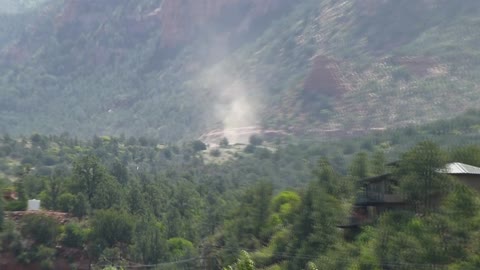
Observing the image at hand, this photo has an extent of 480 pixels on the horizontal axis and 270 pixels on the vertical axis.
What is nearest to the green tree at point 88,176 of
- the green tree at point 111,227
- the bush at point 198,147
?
the green tree at point 111,227

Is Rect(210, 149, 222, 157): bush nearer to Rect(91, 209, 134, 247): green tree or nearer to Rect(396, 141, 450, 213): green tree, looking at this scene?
Rect(91, 209, 134, 247): green tree

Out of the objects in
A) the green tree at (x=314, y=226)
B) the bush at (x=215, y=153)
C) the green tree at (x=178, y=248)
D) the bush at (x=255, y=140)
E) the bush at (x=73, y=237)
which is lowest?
the green tree at (x=178, y=248)

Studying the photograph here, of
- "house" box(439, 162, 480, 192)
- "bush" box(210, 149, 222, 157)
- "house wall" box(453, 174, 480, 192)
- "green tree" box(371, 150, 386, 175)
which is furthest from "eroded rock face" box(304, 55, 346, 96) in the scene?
"house wall" box(453, 174, 480, 192)

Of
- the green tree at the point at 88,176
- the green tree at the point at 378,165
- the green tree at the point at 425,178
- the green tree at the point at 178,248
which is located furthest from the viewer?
the green tree at the point at 88,176

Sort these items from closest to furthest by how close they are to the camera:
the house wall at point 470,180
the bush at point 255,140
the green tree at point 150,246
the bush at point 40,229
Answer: the house wall at point 470,180 → the bush at point 40,229 → the green tree at point 150,246 → the bush at point 255,140

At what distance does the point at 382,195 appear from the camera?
54594mm

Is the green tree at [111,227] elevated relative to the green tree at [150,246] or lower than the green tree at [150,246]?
elevated

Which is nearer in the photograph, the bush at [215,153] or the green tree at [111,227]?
the green tree at [111,227]

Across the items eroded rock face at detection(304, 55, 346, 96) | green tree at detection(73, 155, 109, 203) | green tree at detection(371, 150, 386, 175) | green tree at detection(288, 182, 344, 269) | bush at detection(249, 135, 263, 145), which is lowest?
green tree at detection(288, 182, 344, 269)

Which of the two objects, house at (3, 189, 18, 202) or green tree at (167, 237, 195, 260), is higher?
house at (3, 189, 18, 202)

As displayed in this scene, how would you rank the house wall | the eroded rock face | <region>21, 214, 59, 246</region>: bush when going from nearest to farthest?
the house wall → <region>21, 214, 59, 246</region>: bush → the eroded rock face

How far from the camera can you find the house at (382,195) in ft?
167

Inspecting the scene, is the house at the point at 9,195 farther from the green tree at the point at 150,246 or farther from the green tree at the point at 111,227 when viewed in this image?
the green tree at the point at 150,246

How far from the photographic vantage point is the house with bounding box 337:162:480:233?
50938mm
